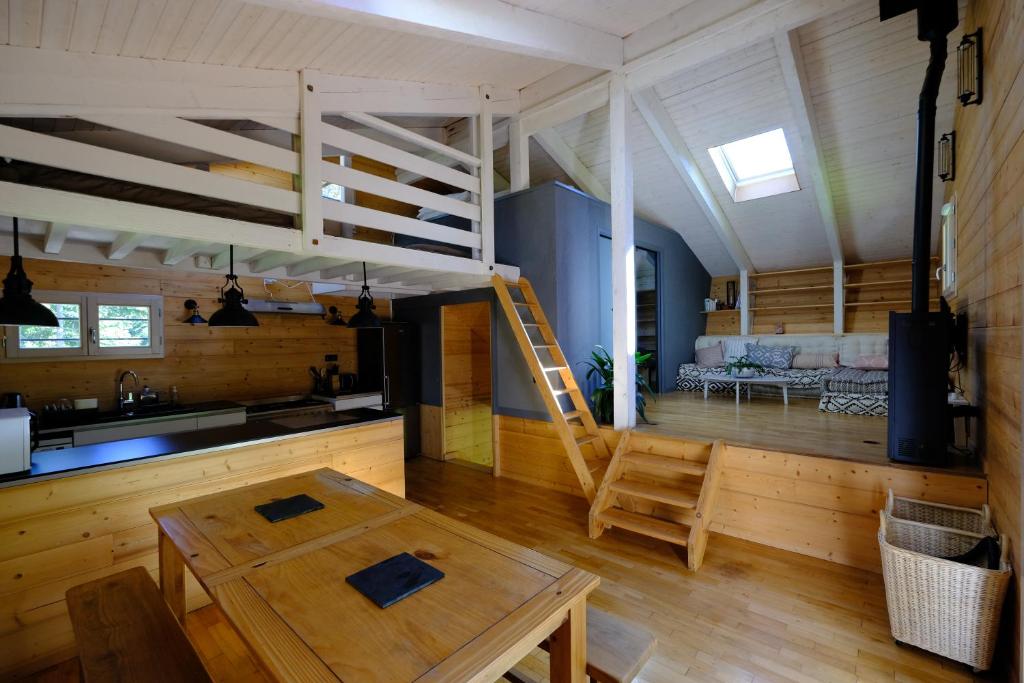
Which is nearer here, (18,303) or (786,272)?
(18,303)

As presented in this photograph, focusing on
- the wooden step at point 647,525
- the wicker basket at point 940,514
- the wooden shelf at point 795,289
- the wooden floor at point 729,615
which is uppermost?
the wooden shelf at point 795,289

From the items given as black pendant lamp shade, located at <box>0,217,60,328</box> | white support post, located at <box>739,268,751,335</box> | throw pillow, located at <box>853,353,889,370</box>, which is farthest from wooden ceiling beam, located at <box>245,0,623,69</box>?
throw pillow, located at <box>853,353,889,370</box>

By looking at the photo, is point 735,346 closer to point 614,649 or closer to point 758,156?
point 758,156

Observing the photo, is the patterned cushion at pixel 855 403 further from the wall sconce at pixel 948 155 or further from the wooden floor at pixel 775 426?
the wall sconce at pixel 948 155

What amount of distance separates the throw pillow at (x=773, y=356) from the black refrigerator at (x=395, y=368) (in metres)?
4.74

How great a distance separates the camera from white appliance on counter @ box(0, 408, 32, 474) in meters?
1.99

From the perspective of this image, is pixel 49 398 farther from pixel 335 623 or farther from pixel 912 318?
pixel 912 318

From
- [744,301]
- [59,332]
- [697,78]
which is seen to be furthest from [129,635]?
[744,301]

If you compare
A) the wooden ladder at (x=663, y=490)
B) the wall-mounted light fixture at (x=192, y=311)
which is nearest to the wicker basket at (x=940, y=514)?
the wooden ladder at (x=663, y=490)

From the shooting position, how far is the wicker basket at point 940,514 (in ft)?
7.78

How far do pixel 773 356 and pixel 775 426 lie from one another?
2.65 meters

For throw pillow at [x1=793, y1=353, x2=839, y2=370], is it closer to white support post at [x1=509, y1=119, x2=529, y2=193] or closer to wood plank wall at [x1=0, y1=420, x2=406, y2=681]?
white support post at [x1=509, y1=119, x2=529, y2=193]

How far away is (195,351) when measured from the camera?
4.38m

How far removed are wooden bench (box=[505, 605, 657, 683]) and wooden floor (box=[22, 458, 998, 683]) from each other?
74 cm
